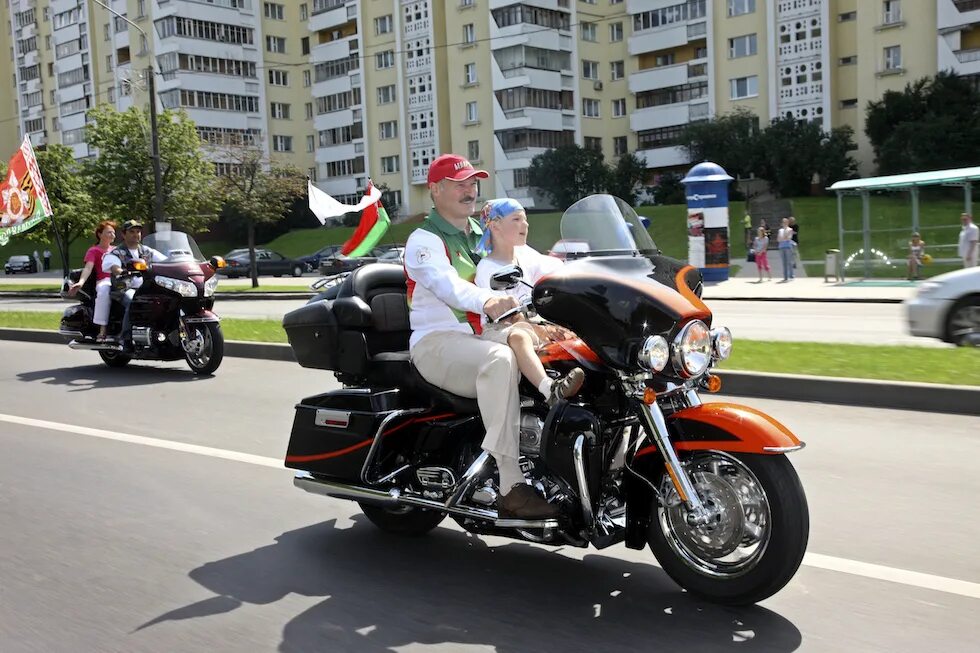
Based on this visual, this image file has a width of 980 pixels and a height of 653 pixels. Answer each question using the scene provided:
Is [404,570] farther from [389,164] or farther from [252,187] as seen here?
[389,164]

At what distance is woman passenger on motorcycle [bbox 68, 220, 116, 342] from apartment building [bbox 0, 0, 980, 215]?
34.4 m

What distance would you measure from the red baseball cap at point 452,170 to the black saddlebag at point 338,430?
3.39ft

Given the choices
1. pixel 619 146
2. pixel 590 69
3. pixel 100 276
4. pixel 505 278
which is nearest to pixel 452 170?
pixel 505 278

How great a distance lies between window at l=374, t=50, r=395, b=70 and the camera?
72.3 meters

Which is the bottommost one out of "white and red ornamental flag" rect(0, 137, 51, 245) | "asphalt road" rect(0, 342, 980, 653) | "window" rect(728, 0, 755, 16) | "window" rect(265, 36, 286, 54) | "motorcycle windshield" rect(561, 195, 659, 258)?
"asphalt road" rect(0, 342, 980, 653)

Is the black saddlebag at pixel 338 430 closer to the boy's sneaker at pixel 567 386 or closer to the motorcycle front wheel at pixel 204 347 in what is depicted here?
the boy's sneaker at pixel 567 386

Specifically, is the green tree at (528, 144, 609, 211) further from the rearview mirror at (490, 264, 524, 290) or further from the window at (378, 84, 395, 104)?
the rearview mirror at (490, 264, 524, 290)

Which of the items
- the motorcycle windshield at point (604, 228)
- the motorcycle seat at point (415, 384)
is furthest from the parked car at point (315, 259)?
the motorcycle seat at point (415, 384)

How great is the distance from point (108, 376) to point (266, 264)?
3890 centimetres

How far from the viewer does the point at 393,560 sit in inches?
182

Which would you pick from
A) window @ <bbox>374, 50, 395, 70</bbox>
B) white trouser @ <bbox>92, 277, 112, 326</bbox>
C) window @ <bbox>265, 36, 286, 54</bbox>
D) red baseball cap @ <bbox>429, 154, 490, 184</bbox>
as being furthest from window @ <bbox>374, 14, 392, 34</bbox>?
red baseball cap @ <bbox>429, 154, 490, 184</bbox>

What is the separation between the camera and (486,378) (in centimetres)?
404

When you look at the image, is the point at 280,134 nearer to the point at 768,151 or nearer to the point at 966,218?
the point at 768,151

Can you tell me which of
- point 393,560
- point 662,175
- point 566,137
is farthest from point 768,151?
point 393,560
